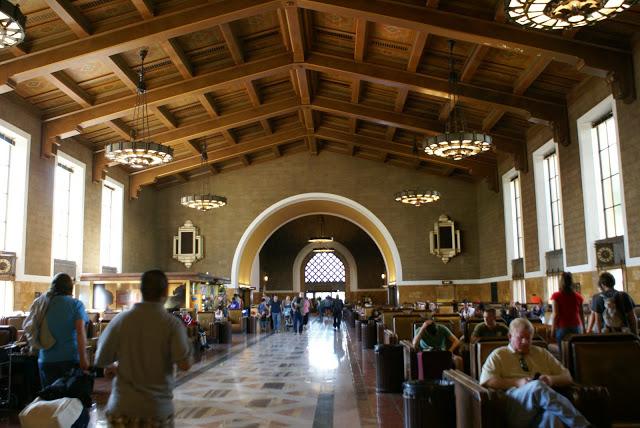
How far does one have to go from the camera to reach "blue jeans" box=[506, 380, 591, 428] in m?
3.21

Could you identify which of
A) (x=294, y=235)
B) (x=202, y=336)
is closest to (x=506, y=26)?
(x=202, y=336)

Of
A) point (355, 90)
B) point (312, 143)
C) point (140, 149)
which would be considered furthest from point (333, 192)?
point (140, 149)

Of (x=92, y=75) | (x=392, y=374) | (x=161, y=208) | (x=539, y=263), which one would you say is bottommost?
(x=392, y=374)

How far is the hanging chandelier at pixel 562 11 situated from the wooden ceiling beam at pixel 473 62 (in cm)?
408

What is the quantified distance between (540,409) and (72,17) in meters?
10.0

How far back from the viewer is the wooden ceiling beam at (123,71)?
12.1 metres

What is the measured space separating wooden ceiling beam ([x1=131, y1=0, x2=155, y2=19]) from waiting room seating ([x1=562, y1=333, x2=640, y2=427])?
30.3ft

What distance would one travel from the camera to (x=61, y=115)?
14469 millimetres

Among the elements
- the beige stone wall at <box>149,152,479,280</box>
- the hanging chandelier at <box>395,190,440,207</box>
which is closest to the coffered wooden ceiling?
the hanging chandelier at <box>395,190,440,207</box>

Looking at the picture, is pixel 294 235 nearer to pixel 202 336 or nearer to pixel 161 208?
pixel 161 208

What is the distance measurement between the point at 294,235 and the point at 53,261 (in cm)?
2146

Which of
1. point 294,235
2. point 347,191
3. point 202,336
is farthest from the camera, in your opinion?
point 294,235

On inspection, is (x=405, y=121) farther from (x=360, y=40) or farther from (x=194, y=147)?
(x=194, y=147)

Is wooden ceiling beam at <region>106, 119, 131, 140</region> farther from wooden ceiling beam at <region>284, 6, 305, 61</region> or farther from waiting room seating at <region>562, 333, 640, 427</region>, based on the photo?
waiting room seating at <region>562, 333, 640, 427</region>
